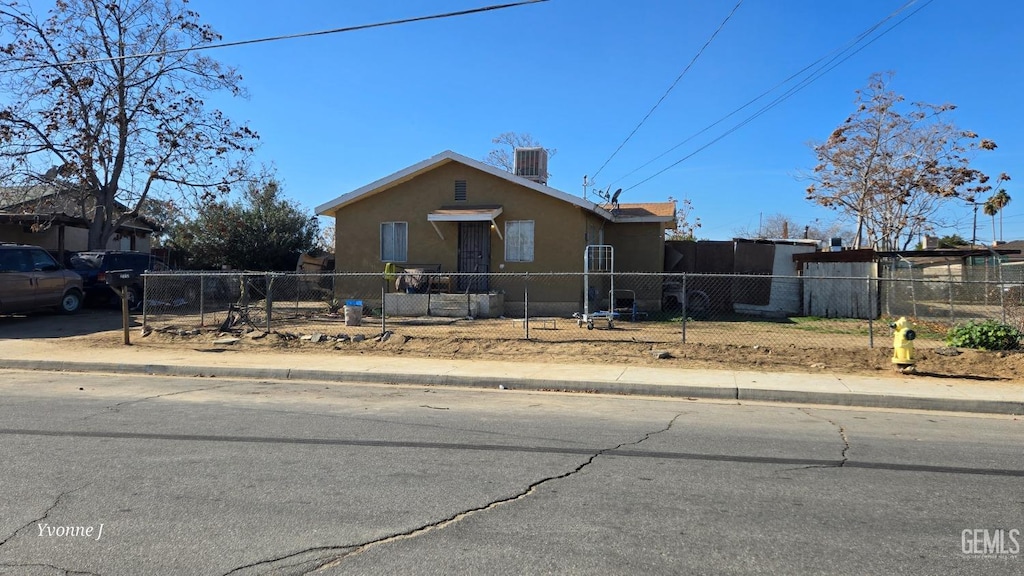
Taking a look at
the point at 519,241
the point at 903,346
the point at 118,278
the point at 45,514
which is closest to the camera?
the point at 45,514

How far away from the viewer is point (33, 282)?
1520cm

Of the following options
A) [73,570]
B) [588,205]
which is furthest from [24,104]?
[73,570]

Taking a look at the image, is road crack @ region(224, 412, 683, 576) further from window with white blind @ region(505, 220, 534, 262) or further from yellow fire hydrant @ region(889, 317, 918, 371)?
window with white blind @ region(505, 220, 534, 262)

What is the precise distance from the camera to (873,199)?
2802 cm

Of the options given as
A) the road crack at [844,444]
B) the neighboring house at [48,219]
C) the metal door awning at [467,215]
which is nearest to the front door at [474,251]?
the metal door awning at [467,215]

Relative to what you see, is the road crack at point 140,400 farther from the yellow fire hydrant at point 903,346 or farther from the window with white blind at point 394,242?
the yellow fire hydrant at point 903,346

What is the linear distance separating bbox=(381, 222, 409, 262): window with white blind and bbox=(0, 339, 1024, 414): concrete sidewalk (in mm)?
7373

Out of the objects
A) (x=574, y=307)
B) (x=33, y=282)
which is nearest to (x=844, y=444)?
(x=574, y=307)

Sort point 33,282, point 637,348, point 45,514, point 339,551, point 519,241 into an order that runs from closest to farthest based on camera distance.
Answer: point 339,551
point 45,514
point 637,348
point 33,282
point 519,241

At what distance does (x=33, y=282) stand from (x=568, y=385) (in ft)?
44.1

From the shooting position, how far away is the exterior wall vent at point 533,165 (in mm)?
20016

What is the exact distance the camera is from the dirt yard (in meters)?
10.8

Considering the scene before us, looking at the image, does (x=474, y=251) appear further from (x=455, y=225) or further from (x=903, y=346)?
(x=903, y=346)

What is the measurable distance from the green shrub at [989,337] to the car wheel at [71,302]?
66.2ft
